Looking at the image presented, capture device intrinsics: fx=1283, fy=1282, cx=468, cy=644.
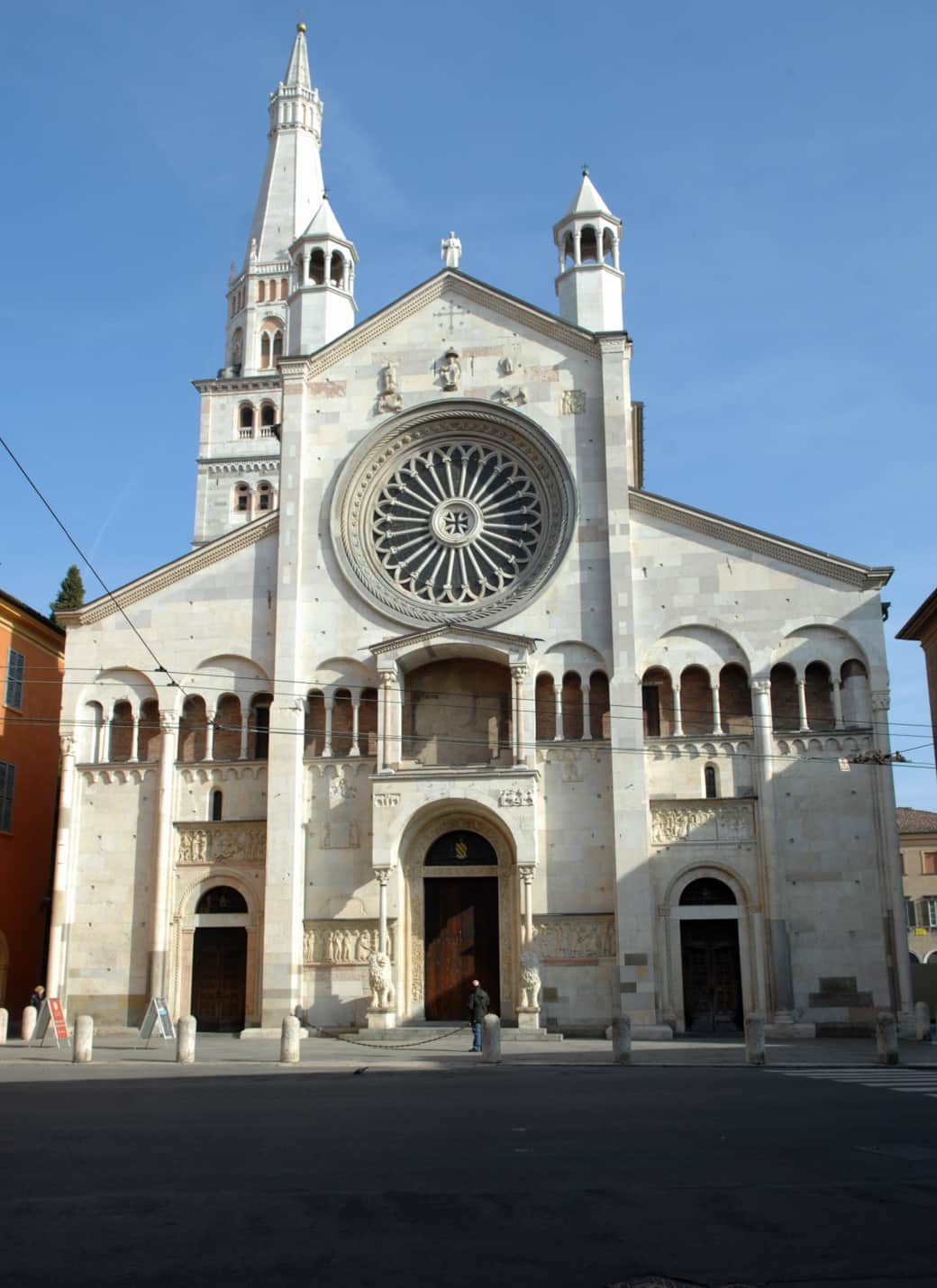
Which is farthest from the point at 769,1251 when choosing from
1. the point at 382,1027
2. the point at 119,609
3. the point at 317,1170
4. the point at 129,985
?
the point at 119,609

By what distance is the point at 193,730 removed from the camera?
32.3m

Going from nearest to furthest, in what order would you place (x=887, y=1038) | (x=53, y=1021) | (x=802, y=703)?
(x=887, y=1038) → (x=53, y=1021) → (x=802, y=703)

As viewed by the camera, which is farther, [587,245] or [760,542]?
[587,245]

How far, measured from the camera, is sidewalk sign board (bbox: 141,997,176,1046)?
27.5m

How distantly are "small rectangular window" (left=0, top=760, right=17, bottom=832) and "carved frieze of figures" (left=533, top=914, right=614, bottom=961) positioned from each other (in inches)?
582

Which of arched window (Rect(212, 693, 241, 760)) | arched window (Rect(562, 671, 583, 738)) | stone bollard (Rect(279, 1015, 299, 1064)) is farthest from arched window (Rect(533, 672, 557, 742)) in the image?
stone bollard (Rect(279, 1015, 299, 1064))

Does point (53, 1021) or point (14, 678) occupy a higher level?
point (14, 678)

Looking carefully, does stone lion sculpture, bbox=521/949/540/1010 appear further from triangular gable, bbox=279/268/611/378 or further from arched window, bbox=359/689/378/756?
triangular gable, bbox=279/268/611/378

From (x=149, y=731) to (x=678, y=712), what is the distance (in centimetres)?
1323

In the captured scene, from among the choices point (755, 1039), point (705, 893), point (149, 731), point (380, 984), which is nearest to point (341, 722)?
point (149, 731)

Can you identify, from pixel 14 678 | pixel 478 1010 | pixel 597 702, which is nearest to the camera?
pixel 478 1010

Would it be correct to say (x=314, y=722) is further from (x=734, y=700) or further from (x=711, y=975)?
(x=711, y=975)

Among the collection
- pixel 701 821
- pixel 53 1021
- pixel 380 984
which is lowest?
pixel 53 1021

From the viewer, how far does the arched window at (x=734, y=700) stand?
30125 mm
